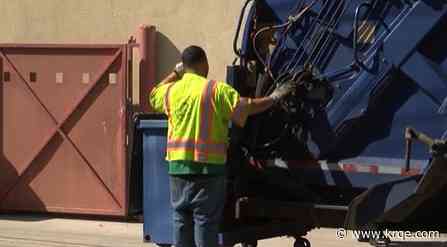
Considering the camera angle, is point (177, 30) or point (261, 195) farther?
point (177, 30)

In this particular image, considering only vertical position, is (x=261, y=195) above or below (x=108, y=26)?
below

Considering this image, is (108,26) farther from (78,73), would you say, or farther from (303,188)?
(303,188)

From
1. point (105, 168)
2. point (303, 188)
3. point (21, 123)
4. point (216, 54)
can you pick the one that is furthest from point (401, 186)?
point (21, 123)

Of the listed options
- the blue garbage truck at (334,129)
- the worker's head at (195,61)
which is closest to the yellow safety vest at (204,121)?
the worker's head at (195,61)

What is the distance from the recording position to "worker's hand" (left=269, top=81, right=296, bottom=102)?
264 inches

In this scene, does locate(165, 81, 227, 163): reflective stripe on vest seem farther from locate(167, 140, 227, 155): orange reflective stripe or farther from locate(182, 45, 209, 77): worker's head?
locate(182, 45, 209, 77): worker's head

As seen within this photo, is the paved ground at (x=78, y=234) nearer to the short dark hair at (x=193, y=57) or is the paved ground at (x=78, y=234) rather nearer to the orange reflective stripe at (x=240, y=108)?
the orange reflective stripe at (x=240, y=108)

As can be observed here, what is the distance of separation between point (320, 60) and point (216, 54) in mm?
4028

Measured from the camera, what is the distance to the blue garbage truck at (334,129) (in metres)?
6.38

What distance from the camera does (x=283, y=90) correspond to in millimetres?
6750

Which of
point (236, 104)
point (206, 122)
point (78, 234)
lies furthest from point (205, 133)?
point (78, 234)

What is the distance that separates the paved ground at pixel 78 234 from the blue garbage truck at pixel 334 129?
2.23m

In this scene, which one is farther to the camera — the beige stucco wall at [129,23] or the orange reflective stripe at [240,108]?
the beige stucco wall at [129,23]

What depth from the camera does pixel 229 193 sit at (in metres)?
7.16
